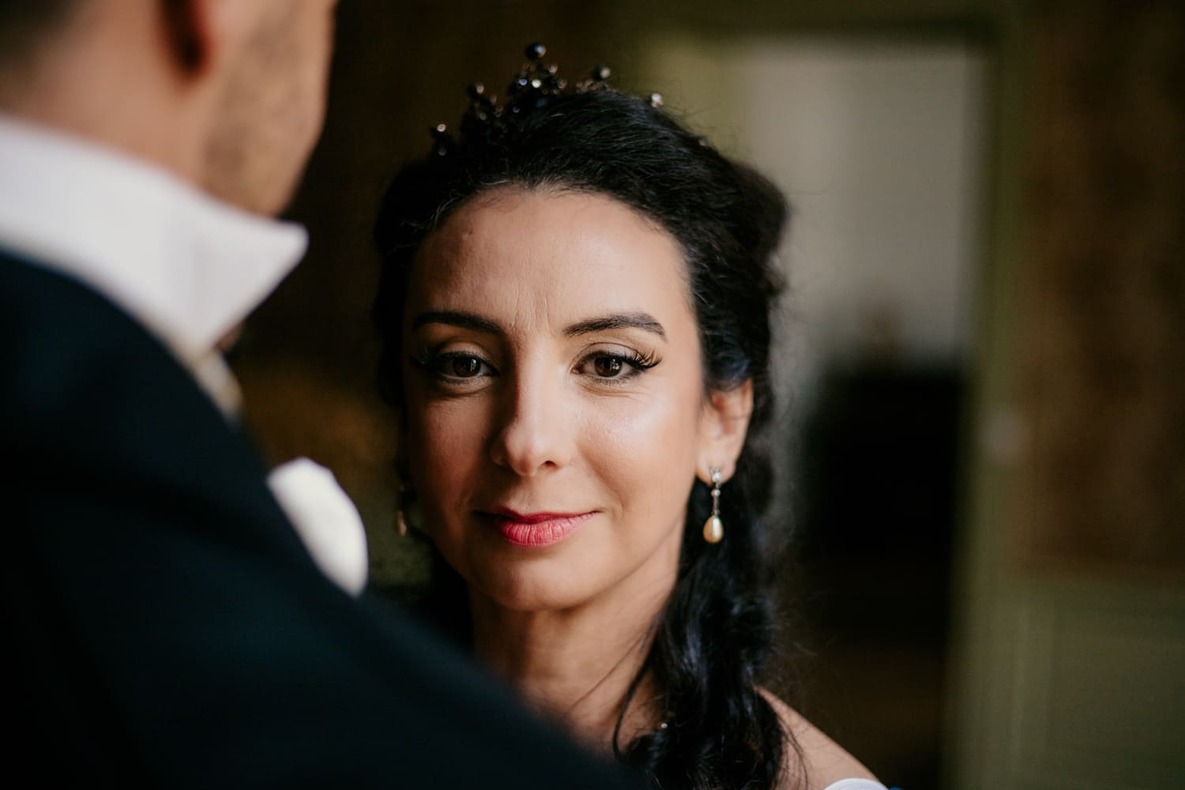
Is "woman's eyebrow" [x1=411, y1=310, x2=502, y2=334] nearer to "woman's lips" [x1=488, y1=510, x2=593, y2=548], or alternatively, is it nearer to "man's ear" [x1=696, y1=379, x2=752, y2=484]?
"woman's lips" [x1=488, y1=510, x2=593, y2=548]

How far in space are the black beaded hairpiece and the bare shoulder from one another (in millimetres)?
771

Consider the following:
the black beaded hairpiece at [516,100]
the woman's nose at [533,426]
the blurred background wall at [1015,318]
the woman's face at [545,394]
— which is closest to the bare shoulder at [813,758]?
the woman's face at [545,394]

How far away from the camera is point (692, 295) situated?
3.97ft

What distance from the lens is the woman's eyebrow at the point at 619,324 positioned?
3.50ft

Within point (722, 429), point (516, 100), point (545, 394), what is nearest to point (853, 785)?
point (722, 429)

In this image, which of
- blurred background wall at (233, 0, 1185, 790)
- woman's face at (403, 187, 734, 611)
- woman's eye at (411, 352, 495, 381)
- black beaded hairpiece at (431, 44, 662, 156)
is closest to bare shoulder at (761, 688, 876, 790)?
woman's face at (403, 187, 734, 611)

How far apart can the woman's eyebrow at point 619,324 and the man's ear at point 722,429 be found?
6.4 inches

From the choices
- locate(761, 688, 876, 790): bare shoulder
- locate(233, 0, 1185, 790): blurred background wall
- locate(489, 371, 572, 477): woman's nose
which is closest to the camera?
locate(489, 371, 572, 477): woman's nose

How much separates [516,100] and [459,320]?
328 millimetres

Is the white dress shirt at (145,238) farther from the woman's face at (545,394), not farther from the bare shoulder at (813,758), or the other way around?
the bare shoulder at (813,758)

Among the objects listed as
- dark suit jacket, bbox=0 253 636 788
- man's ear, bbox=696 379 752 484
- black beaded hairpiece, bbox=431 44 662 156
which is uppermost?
black beaded hairpiece, bbox=431 44 662 156

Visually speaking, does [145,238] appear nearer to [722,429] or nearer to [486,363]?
[486,363]

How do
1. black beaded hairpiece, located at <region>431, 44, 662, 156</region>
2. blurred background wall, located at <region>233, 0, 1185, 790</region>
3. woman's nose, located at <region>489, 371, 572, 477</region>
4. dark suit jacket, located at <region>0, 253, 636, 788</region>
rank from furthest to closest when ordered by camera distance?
blurred background wall, located at <region>233, 0, 1185, 790</region> < black beaded hairpiece, located at <region>431, 44, 662, 156</region> < woman's nose, located at <region>489, 371, 572, 477</region> < dark suit jacket, located at <region>0, 253, 636, 788</region>

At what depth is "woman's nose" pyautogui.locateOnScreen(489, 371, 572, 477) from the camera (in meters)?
1.03
